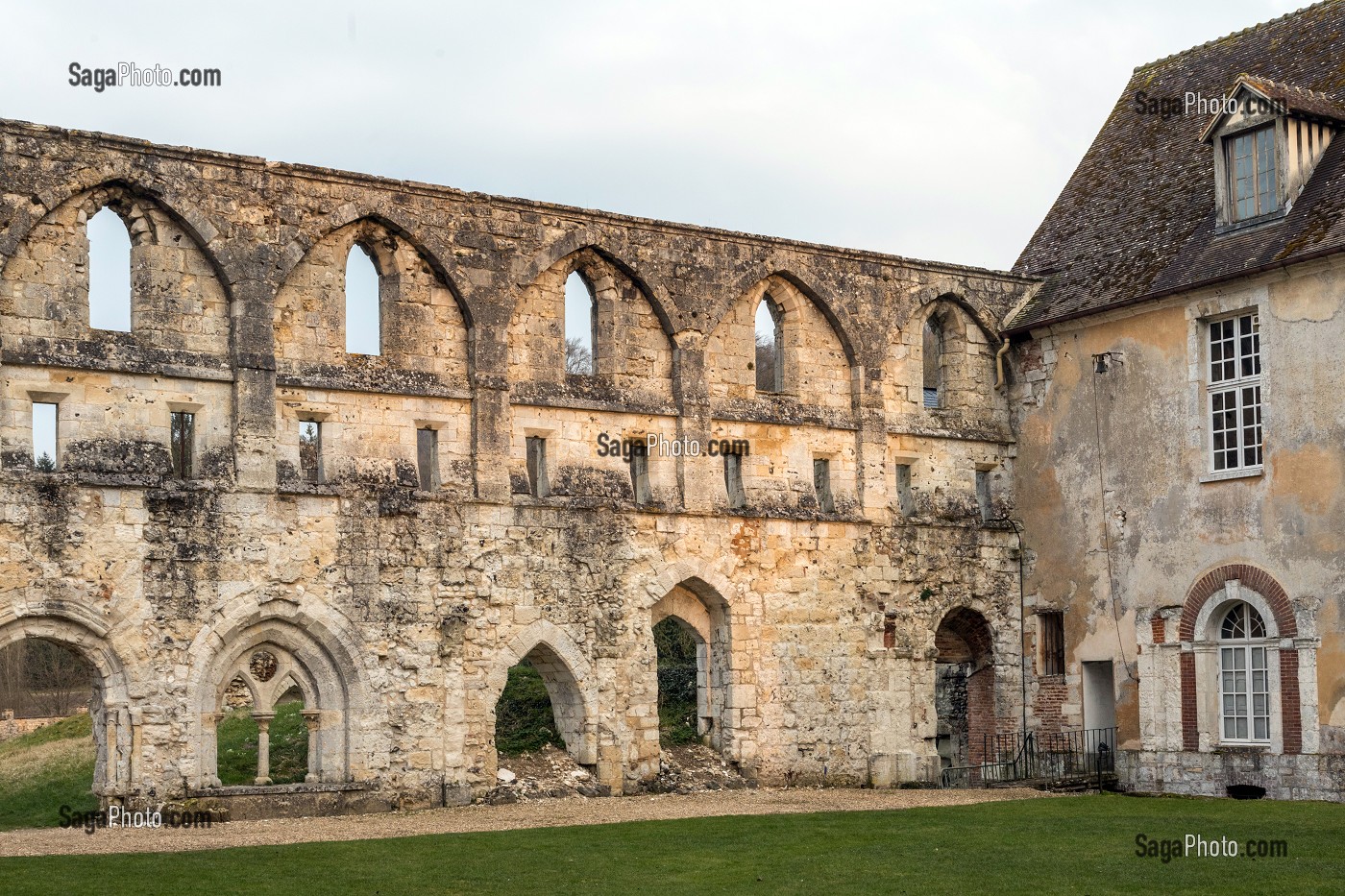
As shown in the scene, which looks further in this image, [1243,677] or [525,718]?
[525,718]

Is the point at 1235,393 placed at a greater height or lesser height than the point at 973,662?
greater

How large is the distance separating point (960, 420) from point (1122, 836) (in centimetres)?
941

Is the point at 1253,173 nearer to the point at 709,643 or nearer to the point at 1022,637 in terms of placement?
the point at 1022,637

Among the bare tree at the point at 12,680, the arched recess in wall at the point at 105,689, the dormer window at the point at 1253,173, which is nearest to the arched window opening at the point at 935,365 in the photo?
the dormer window at the point at 1253,173

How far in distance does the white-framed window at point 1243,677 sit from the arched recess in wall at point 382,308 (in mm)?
10124

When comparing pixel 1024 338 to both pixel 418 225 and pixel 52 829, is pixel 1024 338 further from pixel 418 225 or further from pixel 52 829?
pixel 52 829

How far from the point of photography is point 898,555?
2425 centimetres

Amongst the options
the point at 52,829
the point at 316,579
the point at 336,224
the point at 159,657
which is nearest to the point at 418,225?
the point at 336,224

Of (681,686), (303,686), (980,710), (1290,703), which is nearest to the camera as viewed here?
(303,686)

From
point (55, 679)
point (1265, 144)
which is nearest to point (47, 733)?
point (55, 679)

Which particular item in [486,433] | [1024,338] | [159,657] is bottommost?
[159,657]

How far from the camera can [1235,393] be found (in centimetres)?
2239

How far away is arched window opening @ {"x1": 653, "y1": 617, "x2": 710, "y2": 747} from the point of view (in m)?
23.1

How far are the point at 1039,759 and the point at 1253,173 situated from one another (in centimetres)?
844
